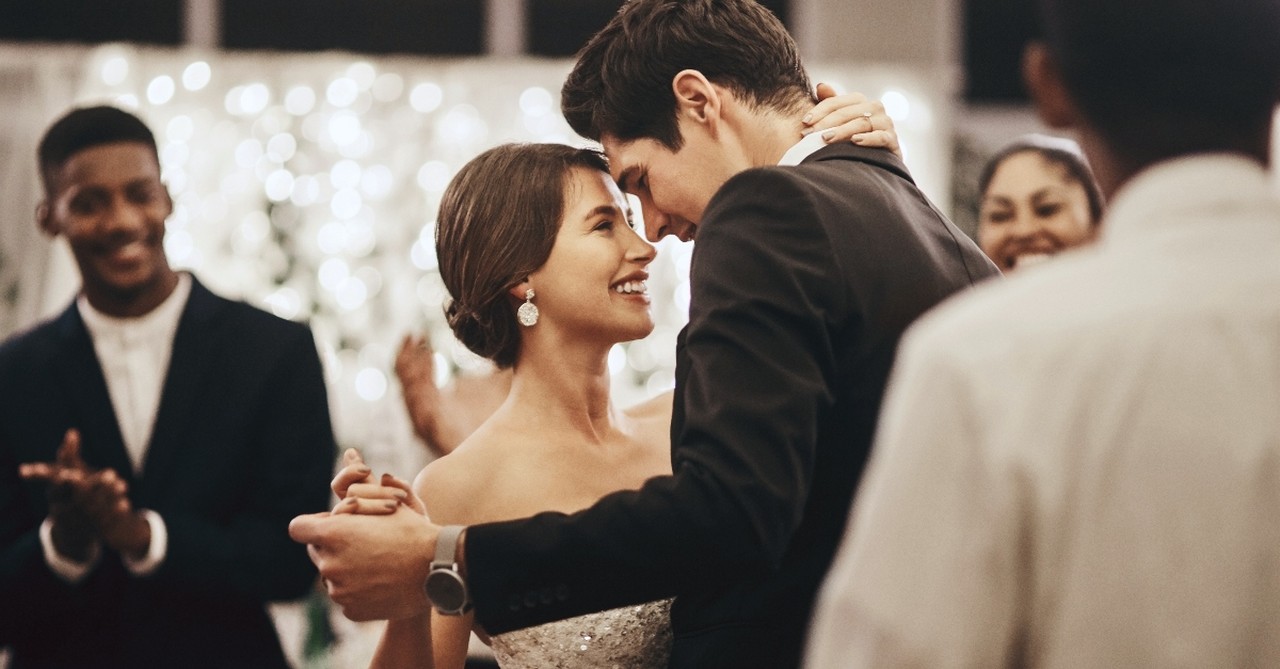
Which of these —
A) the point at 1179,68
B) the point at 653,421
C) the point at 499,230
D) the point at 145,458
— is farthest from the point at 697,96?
the point at 145,458

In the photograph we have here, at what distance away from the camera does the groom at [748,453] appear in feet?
4.92

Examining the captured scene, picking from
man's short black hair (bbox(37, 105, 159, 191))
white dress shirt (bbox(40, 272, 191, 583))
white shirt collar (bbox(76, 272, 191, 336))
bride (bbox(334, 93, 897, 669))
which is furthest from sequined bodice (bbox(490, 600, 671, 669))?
man's short black hair (bbox(37, 105, 159, 191))

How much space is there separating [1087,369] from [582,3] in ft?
21.5

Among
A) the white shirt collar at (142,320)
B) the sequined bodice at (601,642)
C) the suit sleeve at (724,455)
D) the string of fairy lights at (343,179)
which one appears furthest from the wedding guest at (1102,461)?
the string of fairy lights at (343,179)

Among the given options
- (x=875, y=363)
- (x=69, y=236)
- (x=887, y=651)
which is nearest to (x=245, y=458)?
(x=69, y=236)

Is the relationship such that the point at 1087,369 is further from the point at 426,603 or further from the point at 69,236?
the point at 69,236

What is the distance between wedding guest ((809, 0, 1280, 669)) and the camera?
0.85 metres

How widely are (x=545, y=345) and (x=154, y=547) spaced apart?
94cm

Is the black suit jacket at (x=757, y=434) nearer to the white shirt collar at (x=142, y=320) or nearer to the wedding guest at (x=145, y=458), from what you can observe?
the wedding guest at (x=145, y=458)

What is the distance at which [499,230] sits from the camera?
2.46 meters

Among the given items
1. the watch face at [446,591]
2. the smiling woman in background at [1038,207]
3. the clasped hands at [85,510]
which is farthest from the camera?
the smiling woman in background at [1038,207]

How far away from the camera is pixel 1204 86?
37.6 inches

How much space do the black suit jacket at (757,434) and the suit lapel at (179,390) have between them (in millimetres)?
1484

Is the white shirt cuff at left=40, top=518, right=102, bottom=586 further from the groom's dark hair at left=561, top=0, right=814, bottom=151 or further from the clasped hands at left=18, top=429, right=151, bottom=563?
the groom's dark hair at left=561, top=0, right=814, bottom=151
